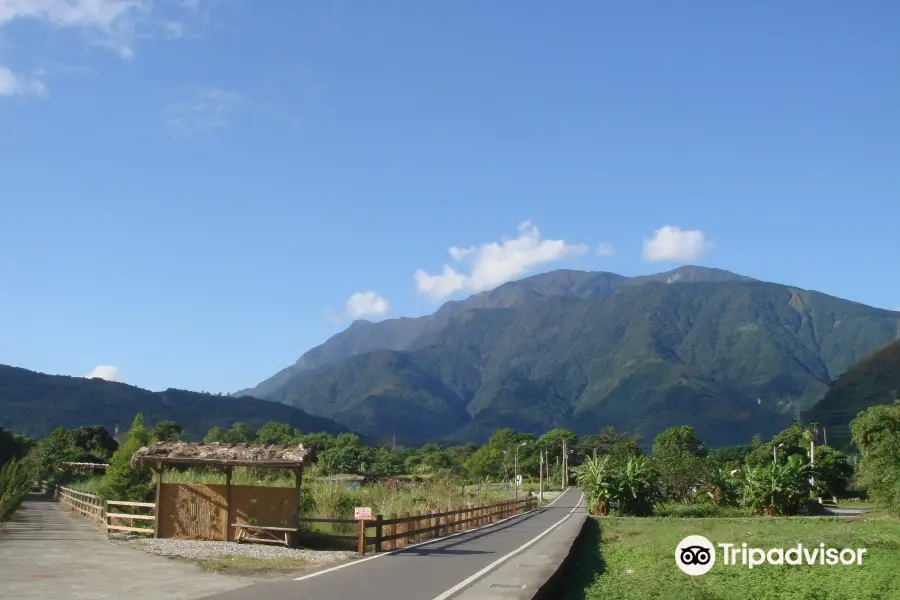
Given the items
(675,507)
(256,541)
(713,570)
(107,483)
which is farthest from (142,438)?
(675,507)

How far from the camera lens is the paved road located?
14391 mm

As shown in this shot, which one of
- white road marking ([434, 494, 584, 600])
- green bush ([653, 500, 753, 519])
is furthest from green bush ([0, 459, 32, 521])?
green bush ([653, 500, 753, 519])

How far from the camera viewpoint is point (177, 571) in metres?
17.6

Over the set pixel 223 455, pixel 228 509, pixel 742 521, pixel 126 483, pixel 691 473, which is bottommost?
pixel 742 521

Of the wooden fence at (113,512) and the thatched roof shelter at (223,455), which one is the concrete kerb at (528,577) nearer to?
the thatched roof shelter at (223,455)

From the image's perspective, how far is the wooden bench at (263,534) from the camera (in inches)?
915

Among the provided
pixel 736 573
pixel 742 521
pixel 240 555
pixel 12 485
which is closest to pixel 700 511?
pixel 742 521

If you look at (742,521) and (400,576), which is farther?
(742,521)

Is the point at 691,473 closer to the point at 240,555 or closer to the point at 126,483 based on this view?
the point at 126,483

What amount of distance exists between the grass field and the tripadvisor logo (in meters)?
0.32

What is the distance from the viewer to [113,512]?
30141 millimetres

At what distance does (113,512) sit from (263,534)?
370 inches

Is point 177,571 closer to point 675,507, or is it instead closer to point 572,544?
point 572,544

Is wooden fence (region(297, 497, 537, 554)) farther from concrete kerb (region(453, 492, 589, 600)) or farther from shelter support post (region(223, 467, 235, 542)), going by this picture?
concrete kerb (region(453, 492, 589, 600))
